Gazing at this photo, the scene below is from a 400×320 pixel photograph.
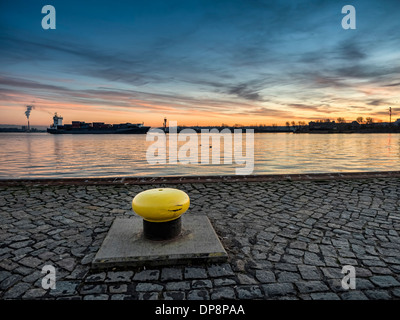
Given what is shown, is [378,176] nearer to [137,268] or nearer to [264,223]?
[264,223]

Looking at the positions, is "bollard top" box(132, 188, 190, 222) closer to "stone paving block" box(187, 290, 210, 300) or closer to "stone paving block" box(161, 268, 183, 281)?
"stone paving block" box(161, 268, 183, 281)

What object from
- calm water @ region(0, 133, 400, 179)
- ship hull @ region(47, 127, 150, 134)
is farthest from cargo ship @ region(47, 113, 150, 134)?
calm water @ region(0, 133, 400, 179)

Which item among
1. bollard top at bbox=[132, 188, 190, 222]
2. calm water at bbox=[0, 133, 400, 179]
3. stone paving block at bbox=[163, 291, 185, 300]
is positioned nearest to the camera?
stone paving block at bbox=[163, 291, 185, 300]

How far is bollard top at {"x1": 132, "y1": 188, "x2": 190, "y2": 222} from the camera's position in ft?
11.3

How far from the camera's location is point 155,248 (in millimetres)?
3420

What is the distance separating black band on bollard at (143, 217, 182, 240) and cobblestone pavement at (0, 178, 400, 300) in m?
0.65

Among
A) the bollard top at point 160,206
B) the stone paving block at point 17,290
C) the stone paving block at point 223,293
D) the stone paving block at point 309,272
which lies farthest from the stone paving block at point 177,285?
the stone paving block at point 17,290

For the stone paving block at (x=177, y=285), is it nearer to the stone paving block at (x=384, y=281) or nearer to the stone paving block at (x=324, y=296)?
the stone paving block at (x=324, y=296)

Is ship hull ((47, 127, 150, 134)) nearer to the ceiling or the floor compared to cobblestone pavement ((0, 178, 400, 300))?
nearer to the ceiling

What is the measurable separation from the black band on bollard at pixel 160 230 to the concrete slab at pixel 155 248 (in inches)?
2.9

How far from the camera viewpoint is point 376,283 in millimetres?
2754

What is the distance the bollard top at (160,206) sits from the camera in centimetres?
344

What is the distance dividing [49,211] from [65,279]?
269cm
